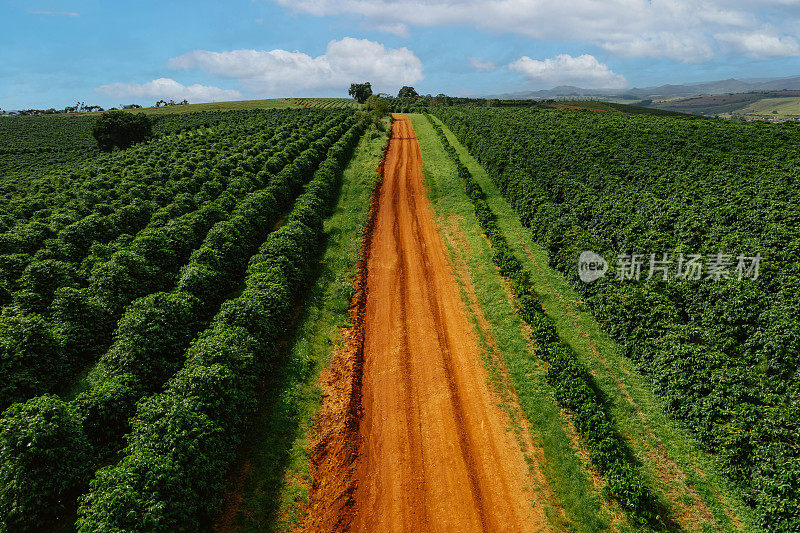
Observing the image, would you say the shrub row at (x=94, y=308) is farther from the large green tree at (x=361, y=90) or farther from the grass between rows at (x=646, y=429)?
the large green tree at (x=361, y=90)

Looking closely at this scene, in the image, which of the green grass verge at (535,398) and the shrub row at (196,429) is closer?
the shrub row at (196,429)

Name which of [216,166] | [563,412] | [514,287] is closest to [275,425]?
[563,412]

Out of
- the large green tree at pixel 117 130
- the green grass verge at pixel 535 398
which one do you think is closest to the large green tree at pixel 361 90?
the large green tree at pixel 117 130

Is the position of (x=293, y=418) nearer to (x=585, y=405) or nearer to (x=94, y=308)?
(x=585, y=405)

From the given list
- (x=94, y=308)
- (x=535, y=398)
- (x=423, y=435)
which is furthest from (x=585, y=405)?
(x=94, y=308)

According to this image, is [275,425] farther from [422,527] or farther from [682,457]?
[682,457]

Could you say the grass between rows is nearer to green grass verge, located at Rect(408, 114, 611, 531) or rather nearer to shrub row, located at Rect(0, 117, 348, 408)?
green grass verge, located at Rect(408, 114, 611, 531)
